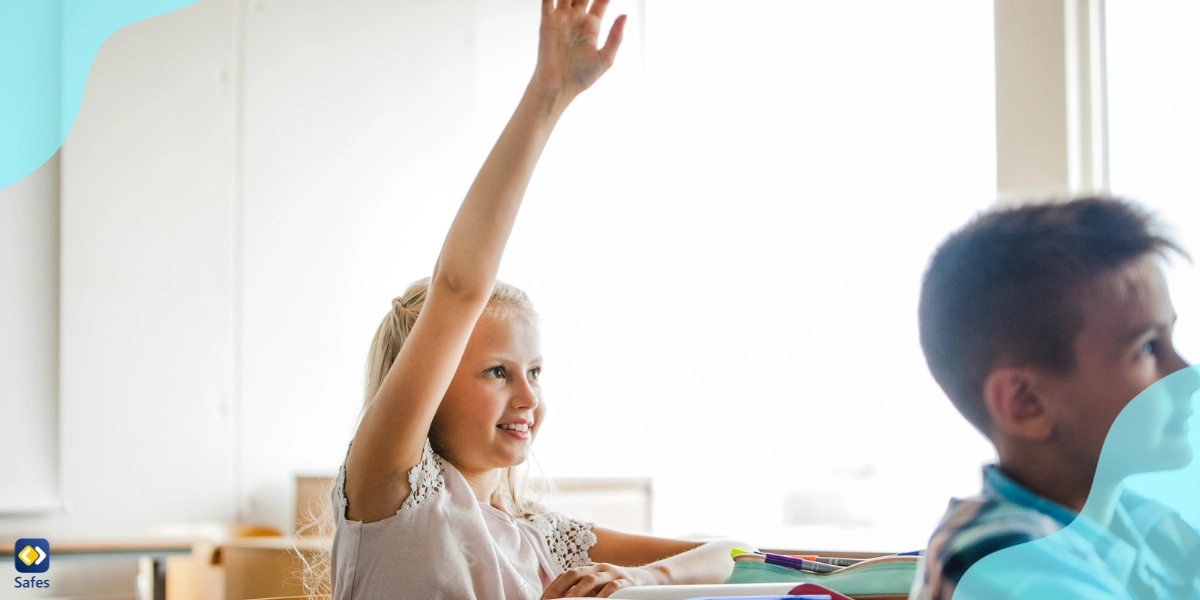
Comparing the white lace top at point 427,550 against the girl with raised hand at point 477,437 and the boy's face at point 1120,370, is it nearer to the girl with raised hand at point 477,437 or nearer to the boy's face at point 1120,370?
the girl with raised hand at point 477,437

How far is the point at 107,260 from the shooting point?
167 centimetres

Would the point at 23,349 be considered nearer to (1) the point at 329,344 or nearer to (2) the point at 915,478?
(1) the point at 329,344

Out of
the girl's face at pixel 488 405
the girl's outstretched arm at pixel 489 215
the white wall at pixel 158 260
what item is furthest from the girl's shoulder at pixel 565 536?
the white wall at pixel 158 260

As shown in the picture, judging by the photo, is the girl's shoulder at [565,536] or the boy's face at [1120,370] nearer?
the boy's face at [1120,370]

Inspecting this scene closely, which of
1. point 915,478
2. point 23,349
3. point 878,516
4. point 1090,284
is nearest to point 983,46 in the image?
point 1090,284

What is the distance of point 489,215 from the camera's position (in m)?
0.44

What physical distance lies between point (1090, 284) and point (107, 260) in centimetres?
172

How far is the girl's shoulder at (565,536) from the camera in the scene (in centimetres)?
69
